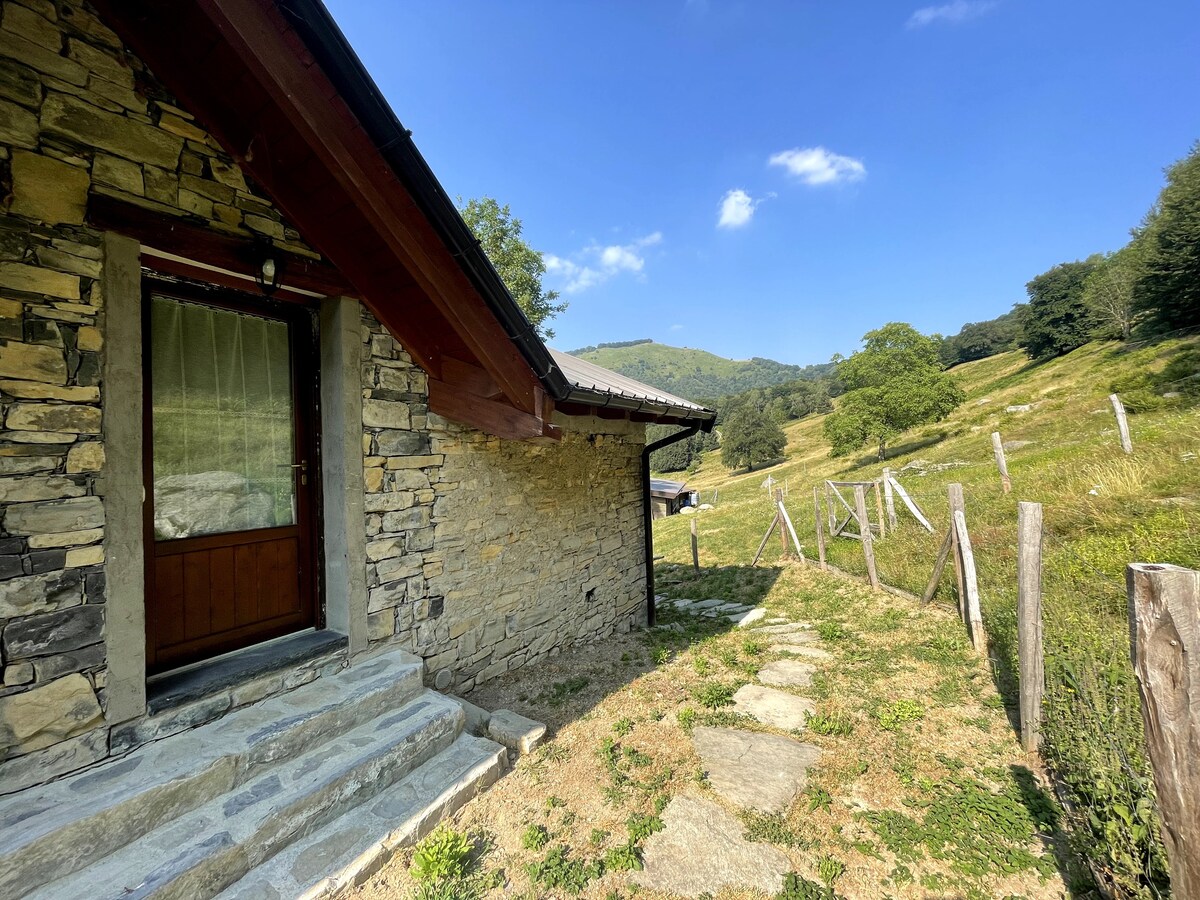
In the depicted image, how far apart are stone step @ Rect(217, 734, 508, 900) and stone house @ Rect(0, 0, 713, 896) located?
0.12 feet

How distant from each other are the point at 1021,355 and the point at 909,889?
5828 centimetres

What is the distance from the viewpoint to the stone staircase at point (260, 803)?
1.87 metres

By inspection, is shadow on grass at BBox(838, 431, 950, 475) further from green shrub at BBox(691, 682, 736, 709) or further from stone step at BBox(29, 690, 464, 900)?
stone step at BBox(29, 690, 464, 900)

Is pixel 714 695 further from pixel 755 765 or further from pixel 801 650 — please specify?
pixel 801 650

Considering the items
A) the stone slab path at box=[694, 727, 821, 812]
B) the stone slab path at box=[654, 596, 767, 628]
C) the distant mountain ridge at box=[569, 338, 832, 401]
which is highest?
the distant mountain ridge at box=[569, 338, 832, 401]

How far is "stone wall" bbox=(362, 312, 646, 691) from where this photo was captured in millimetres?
3488

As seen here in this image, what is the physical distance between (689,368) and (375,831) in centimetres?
17052

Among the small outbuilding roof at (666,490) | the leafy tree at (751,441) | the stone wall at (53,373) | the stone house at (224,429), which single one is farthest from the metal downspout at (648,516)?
the leafy tree at (751,441)

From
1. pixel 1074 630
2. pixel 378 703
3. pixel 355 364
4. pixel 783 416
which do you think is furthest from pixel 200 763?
pixel 783 416

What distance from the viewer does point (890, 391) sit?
2852cm

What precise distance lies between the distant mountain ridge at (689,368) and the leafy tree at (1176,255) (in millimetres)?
107912

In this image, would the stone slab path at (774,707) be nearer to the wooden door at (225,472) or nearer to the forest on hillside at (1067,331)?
the wooden door at (225,472)

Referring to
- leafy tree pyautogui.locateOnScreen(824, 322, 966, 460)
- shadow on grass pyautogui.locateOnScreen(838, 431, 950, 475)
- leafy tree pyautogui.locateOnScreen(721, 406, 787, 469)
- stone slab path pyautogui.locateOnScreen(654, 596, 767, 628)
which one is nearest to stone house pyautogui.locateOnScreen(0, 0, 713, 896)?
stone slab path pyautogui.locateOnScreen(654, 596, 767, 628)

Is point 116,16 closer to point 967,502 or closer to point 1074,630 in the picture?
point 1074,630
